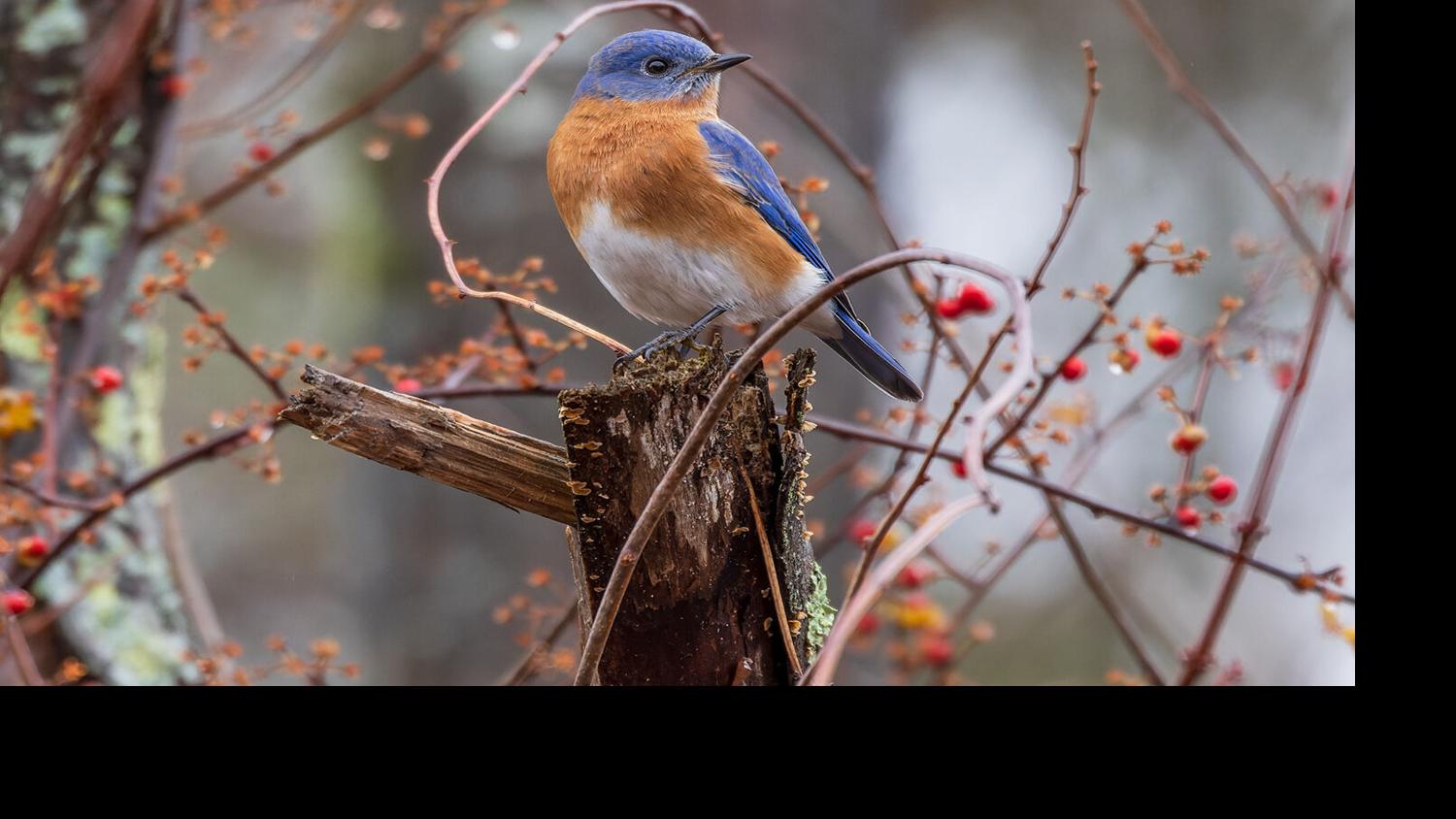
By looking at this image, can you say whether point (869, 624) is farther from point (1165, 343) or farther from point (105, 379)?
point (105, 379)

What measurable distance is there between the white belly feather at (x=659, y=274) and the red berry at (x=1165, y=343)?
64cm

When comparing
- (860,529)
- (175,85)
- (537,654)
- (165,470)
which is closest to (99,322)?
(175,85)

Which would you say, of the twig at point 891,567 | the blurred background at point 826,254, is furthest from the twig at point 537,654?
the twig at point 891,567

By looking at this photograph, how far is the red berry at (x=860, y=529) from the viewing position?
7.23 feet

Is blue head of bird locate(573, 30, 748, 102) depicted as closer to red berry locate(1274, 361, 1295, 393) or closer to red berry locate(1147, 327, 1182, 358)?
red berry locate(1147, 327, 1182, 358)

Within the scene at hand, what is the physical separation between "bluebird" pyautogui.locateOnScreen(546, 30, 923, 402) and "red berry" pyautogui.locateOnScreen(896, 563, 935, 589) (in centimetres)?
54

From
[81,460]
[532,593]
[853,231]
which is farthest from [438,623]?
[853,231]

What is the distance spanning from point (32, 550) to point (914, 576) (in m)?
1.63

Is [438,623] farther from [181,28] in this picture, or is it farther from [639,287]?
[639,287]

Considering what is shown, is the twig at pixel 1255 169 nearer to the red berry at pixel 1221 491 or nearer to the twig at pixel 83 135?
the red berry at pixel 1221 491

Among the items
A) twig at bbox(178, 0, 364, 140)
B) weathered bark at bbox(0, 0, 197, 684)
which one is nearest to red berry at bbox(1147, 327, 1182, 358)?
twig at bbox(178, 0, 364, 140)

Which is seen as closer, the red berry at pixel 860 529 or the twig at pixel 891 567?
the twig at pixel 891 567

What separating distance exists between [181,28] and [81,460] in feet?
3.28

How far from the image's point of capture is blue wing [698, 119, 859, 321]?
1.97 m
